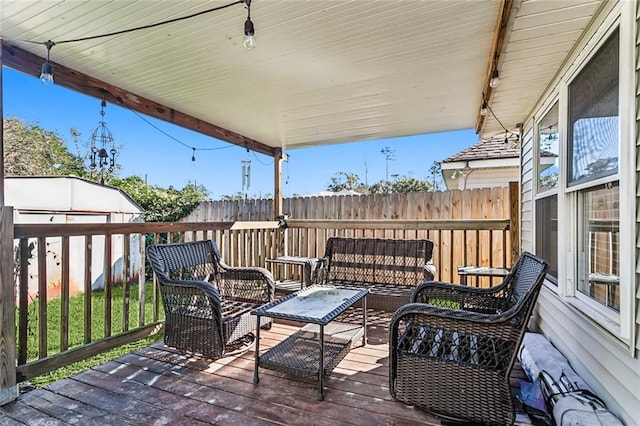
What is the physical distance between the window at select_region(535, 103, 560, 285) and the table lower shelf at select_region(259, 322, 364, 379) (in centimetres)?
177

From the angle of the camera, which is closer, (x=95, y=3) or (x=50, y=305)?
(x=95, y=3)

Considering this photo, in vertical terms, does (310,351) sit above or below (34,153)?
below

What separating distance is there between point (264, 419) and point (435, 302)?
6.38 ft

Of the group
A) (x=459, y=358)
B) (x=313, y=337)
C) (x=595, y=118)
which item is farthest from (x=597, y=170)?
(x=313, y=337)

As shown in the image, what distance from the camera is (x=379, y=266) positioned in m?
4.24

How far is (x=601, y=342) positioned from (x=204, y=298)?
252 centimetres

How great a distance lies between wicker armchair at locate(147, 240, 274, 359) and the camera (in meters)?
2.59

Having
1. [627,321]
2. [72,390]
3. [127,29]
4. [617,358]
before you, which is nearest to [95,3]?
[127,29]

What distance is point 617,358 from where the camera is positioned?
62.7 inches

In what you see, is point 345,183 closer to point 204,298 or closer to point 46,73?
point 204,298

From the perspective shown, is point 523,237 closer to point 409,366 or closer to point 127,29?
point 409,366

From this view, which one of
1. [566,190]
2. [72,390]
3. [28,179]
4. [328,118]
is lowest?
[72,390]

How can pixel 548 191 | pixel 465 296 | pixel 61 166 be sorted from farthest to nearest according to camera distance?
pixel 61 166 → pixel 548 191 → pixel 465 296

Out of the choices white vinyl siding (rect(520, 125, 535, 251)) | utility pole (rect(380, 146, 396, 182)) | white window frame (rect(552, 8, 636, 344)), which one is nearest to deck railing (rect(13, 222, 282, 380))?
white window frame (rect(552, 8, 636, 344))
